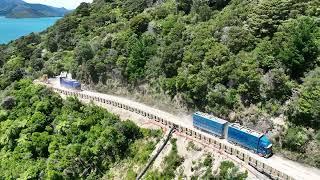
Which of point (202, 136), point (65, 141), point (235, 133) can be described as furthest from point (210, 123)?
point (65, 141)

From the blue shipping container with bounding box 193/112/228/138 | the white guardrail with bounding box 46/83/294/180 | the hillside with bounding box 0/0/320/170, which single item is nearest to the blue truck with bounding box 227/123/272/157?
the white guardrail with bounding box 46/83/294/180

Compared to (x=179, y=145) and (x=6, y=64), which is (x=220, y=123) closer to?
(x=179, y=145)

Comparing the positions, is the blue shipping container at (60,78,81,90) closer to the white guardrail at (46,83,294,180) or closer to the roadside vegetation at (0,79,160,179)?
the white guardrail at (46,83,294,180)

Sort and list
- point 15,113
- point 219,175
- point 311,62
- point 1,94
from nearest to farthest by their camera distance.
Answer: point 219,175
point 311,62
point 15,113
point 1,94

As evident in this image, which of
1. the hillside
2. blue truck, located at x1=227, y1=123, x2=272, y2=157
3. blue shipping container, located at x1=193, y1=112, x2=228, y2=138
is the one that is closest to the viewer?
blue truck, located at x1=227, y1=123, x2=272, y2=157

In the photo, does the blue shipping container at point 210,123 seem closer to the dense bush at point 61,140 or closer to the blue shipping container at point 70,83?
the dense bush at point 61,140

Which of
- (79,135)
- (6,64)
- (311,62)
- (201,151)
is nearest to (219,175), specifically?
(201,151)

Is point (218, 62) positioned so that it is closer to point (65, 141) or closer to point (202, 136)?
point (202, 136)

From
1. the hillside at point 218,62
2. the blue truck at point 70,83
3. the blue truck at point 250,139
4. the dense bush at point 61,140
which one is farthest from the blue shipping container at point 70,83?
Result: the blue truck at point 250,139
